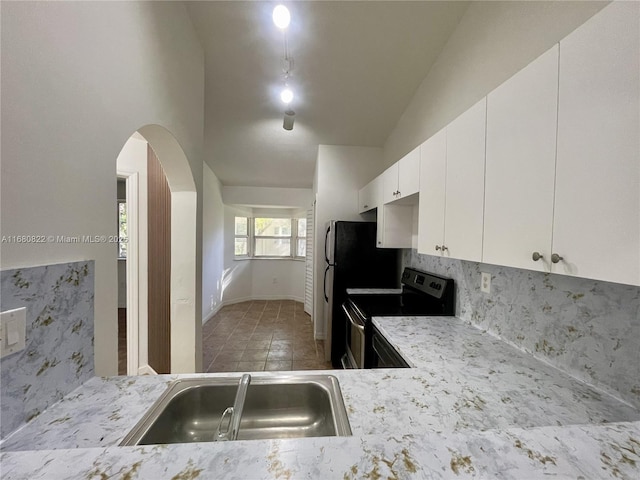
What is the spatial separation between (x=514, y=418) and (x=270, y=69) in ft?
9.51

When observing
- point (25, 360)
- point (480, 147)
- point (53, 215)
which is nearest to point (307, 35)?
point (480, 147)

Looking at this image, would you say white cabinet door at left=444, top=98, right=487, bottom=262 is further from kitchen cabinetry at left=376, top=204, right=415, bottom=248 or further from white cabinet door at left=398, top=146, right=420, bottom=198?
kitchen cabinetry at left=376, top=204, right=415, bottom=248

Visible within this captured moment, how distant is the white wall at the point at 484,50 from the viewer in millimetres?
1207

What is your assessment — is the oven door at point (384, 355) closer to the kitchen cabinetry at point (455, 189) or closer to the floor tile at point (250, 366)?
the kitchen cabinetry at point (455, 189)

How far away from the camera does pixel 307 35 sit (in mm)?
2109

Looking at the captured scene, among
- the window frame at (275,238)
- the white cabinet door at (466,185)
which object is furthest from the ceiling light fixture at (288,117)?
the window frame at (275,238)

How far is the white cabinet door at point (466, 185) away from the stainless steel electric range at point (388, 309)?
65 centimetres

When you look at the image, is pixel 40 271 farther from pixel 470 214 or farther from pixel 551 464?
pixel 470 214

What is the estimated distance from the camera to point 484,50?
166 centimetres

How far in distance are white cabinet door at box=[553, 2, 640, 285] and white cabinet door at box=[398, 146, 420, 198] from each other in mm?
939

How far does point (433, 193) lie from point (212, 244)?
381cm

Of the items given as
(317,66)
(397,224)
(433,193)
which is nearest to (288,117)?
(317,66)

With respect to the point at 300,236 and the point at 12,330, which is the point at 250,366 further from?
the point at 300,236

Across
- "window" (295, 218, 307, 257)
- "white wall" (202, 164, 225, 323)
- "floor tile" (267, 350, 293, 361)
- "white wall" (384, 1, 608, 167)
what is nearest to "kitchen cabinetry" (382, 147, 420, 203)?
"white wall" (384, 1, 608, 167)
